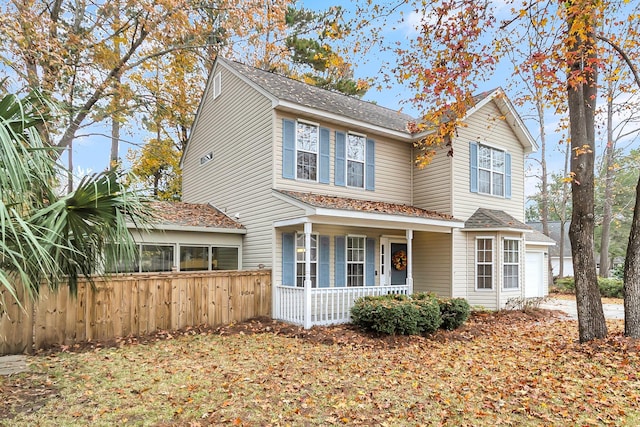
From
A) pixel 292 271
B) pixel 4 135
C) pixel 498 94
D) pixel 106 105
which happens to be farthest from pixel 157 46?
pixel 4 135

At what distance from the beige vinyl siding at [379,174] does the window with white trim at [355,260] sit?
1358 millimetres

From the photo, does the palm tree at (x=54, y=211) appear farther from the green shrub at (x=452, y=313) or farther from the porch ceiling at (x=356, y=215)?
the green shrub at (x=452, y=313)

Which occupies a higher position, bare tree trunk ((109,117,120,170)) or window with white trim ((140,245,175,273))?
bare tree trunk ((109,117,120,170))

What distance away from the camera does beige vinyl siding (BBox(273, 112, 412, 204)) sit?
411 inches

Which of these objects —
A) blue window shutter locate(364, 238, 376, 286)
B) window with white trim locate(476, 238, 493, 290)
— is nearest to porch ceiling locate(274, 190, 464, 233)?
blue window shutter locate(364, 238, 376, 286)

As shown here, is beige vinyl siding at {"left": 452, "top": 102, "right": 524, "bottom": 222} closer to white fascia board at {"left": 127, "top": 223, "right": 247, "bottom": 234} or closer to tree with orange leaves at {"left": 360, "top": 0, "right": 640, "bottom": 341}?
tree with orange leaves at {"left": 360, "top": 0, "right": 640, "bottom": 341}

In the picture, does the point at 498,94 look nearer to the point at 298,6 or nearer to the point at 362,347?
the point at 362,347

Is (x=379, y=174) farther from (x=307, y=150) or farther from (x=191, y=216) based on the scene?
(x=191, y=216)

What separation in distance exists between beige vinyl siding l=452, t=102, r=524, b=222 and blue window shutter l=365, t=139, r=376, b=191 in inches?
102

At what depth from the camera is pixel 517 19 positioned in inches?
306

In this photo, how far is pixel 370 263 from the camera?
1184 cm

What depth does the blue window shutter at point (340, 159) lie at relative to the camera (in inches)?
452

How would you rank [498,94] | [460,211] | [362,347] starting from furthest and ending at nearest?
[498,94]
[460,211]
[362,347]

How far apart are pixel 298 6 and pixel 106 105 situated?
472 inches
